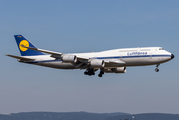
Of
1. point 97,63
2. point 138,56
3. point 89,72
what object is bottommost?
point 89,72

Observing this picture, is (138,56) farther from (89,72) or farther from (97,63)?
(89,72)

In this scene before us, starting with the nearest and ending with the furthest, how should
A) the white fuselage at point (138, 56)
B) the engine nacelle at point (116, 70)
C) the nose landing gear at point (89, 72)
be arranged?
the white fuselage at point (138, 56) < the nose landing gear at point (89, 72) < the engine nacelle at point (116, 70)

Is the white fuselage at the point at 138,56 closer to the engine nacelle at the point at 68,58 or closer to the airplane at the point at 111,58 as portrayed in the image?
the airplane at the point at 111,58

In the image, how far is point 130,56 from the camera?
2359 inches

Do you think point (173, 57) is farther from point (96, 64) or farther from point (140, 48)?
point (96, 64)

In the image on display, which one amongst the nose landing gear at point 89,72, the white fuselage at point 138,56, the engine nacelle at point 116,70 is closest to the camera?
the white fuselage at point 138,56

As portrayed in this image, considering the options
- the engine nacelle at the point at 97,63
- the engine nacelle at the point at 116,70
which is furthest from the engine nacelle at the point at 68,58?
the engine nacelle at the point at 116,70

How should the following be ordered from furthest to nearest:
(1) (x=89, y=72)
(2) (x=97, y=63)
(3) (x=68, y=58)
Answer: (1) (x=89, y=72) → (2) (x=97, y=63) → (3) (x=68, y=58)

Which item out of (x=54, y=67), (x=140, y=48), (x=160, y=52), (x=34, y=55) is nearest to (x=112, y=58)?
(x=140, y=48)

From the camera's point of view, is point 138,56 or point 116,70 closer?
point 138,56

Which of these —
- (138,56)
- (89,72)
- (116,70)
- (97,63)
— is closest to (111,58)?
(97,63)

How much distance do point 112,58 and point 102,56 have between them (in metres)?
2.62

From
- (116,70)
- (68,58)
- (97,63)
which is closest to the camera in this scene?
(68,58)

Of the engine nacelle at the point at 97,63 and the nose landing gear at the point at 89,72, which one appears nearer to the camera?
the engine nacelle at the point at 97,63
